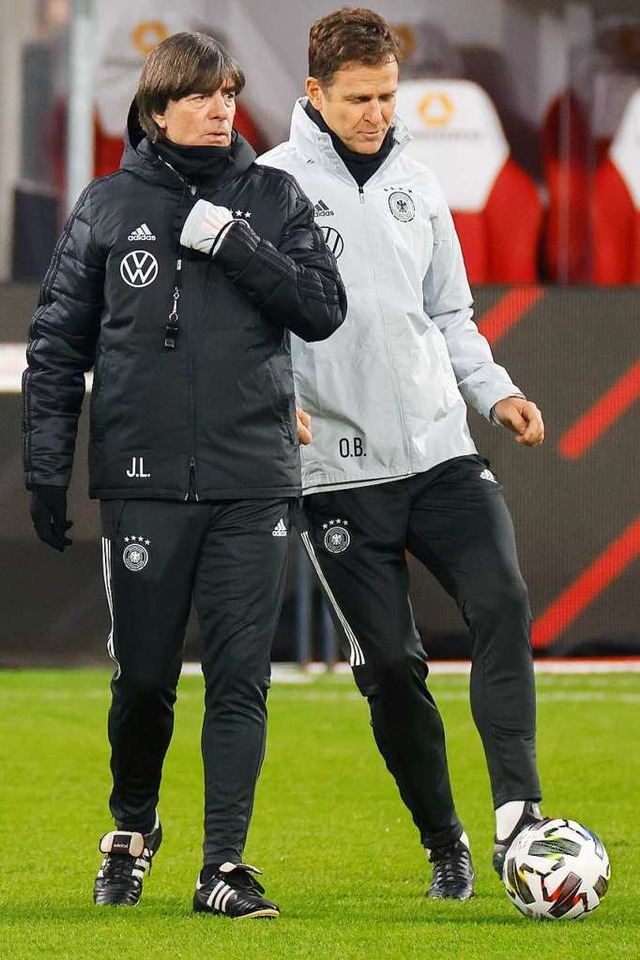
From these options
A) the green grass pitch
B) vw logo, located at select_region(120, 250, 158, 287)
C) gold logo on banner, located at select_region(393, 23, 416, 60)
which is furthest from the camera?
gold logo on banner, located at select_region(393, 23, 416, 60)

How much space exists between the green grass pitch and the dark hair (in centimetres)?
171

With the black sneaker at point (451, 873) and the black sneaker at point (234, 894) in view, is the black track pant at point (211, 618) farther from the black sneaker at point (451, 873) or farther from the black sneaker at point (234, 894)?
the black sneaker at point (451, 873)

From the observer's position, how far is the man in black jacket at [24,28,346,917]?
4188mm

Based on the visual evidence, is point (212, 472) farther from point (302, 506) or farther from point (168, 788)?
point (168, 788)

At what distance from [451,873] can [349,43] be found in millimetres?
1930

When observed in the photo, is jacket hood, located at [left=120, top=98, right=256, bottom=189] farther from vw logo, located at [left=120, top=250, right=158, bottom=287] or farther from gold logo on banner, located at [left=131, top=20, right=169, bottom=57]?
gold logo on banner, located at [left=131, top=20, right=169, bottom=57]

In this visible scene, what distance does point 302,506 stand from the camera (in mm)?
4711

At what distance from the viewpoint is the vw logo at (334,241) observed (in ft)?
15.3

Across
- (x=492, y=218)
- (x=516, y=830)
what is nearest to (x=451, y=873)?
(x=516, y=830)

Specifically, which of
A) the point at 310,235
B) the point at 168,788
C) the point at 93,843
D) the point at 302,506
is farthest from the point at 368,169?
the point at 168,788

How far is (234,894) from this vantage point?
4.11 metres

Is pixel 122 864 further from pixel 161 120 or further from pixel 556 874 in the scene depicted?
pixel 161 120

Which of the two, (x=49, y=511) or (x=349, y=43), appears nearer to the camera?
(x=49, y=511)

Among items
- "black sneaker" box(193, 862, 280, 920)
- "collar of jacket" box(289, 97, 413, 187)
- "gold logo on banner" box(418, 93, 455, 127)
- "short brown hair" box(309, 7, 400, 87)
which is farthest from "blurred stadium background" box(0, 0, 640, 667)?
"black sneaker" box(193, 862, 280, 920)
